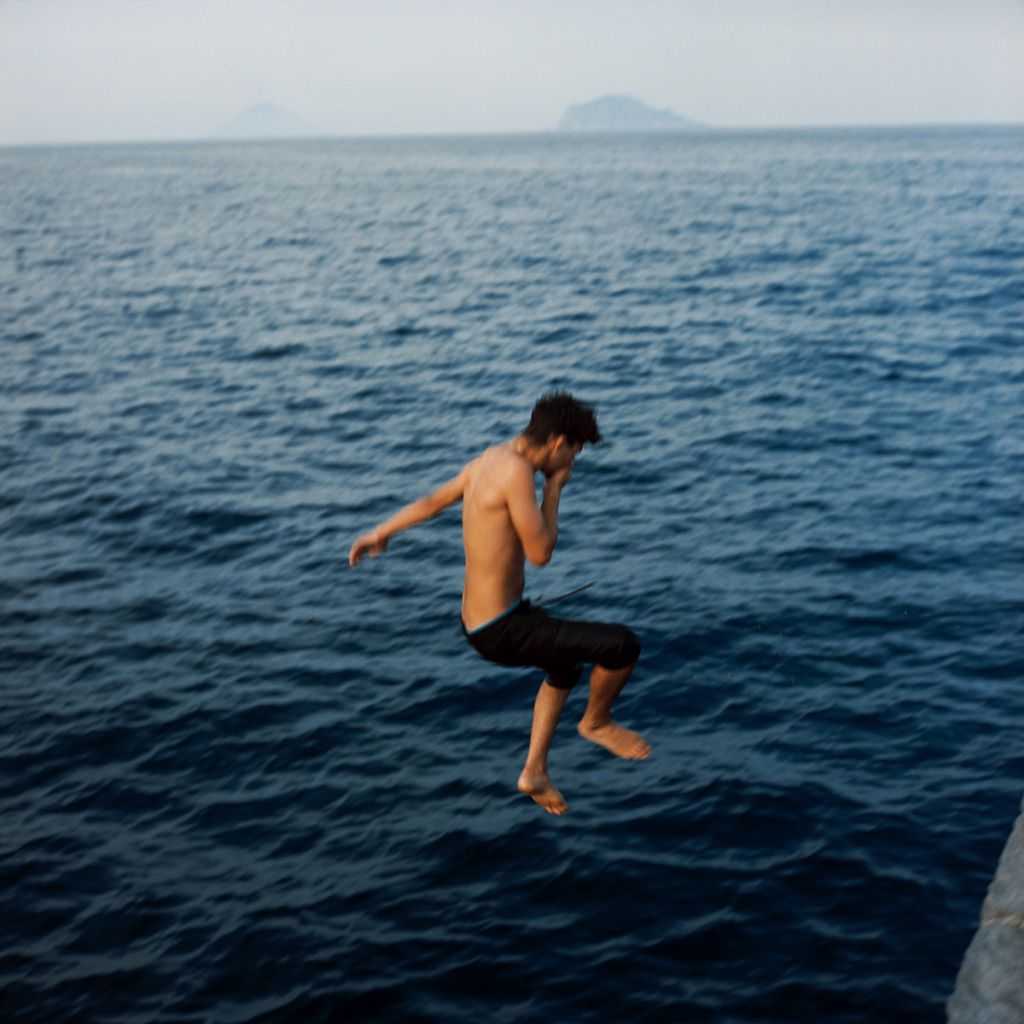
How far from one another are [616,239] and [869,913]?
182ft

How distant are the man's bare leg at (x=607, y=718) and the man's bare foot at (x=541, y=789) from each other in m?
0.52

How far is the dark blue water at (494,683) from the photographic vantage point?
1236cm

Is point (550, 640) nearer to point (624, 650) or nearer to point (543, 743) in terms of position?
point (624, 650)

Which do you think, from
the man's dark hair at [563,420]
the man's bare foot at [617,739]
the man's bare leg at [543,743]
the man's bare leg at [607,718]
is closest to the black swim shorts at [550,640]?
the man's bare leg at [607,718]

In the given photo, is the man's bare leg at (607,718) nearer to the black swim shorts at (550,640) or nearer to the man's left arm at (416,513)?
the black swim shorts at (550,640)

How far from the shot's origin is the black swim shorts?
8.02 metres

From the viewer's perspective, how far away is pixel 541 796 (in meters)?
8.99

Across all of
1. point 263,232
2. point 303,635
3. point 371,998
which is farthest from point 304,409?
point 263,232

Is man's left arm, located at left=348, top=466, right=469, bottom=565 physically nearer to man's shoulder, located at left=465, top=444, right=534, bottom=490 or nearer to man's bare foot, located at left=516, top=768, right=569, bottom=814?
man's shoulder, located at left=465, top=444, right=534, bottom=490

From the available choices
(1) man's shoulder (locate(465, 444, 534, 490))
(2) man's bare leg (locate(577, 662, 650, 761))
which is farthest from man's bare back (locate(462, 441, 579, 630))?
(2) man's bare leg (locate(577, 662, 650, 761))

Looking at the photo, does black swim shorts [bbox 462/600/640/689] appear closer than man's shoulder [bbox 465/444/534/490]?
No

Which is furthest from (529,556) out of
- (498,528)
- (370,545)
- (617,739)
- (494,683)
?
(494,683)

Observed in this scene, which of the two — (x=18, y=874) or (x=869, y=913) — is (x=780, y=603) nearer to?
(x=869, y=913)

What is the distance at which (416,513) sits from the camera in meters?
8.34
